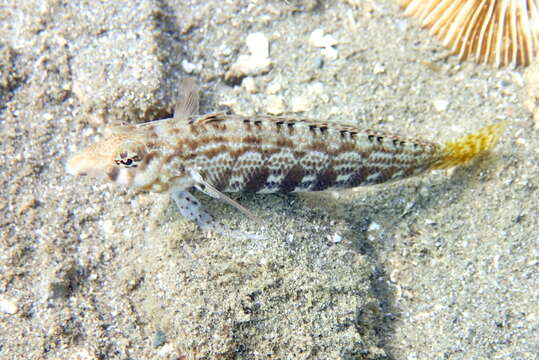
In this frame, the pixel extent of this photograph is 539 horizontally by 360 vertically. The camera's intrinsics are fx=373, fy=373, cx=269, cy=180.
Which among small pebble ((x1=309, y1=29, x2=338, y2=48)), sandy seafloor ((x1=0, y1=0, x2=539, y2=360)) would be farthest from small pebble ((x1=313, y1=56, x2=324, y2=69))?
small pebble ((x1=309, y1=29, x2=338, y2=48))

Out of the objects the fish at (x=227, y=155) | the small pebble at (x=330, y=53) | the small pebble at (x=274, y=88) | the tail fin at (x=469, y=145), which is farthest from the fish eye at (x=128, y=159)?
the tail fin at (x=469, y=145)

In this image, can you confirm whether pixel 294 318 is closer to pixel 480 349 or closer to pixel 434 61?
pixel 480 349

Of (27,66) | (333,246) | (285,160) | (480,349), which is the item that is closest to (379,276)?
(333,246)

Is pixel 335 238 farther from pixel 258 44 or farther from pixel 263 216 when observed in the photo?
pixel 258 44

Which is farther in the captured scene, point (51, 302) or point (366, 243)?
point (366, 243)

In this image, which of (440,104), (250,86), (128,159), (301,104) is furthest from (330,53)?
(128,159)

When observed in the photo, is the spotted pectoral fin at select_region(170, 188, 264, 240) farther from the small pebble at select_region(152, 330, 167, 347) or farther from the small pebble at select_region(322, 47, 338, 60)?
the small pebble at select_region(322, 47, 338, 60)
